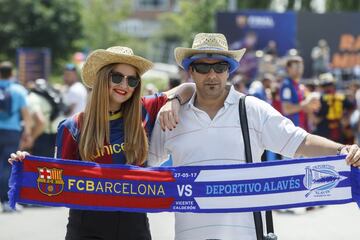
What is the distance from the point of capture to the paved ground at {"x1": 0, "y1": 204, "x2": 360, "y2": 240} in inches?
379

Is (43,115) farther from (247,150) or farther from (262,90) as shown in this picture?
(247,150)

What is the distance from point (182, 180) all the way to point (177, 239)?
331 millimetres

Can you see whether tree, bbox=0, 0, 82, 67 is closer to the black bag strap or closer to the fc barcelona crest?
the fc barcelona crest

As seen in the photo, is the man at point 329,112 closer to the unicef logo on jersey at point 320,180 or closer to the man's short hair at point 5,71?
the man's short hair at point 5,71

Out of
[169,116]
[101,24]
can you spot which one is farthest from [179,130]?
[101,24]

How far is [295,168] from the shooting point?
4812 mm

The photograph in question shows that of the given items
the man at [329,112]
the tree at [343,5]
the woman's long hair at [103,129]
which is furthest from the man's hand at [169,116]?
the tree at [343,5]

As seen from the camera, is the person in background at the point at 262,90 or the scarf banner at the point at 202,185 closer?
the scarf banner at the point at 202,185

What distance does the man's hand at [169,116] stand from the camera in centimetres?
475

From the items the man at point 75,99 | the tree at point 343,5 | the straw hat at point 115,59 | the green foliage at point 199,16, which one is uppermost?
the green foliage at point 199,16

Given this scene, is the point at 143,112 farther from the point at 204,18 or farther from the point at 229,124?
the point at 204,18

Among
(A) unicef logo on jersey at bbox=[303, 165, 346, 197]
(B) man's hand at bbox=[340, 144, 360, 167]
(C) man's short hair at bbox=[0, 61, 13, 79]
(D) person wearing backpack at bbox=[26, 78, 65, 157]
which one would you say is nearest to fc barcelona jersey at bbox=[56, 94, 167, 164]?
(A) unicef logo on jersey at bbox=[303, 165, 346, 197]

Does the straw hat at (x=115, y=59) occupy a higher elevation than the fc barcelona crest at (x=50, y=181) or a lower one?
higher

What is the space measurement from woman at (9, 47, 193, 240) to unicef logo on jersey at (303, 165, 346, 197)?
2.72ft
